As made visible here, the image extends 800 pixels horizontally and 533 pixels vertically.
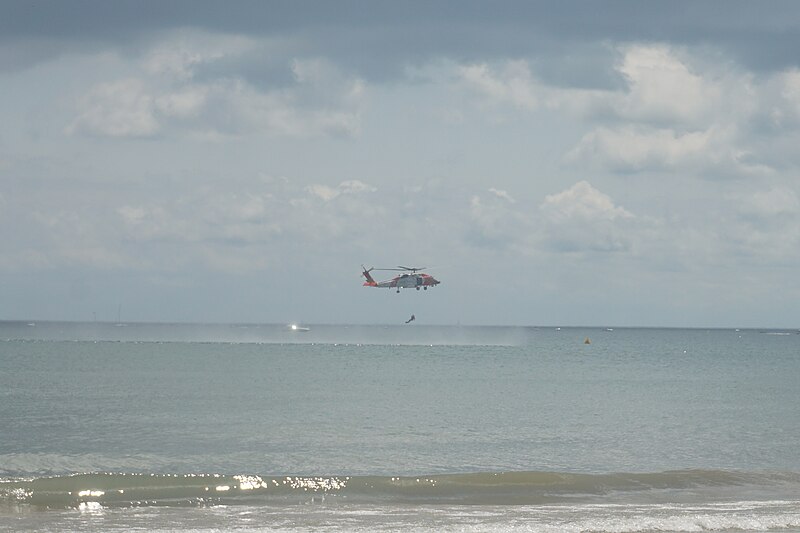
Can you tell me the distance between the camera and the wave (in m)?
33.2

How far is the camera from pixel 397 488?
117ft

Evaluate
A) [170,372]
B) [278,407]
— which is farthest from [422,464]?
[170,372]

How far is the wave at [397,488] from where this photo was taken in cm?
3325

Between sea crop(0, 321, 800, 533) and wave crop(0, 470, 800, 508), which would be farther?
wave crop(0, 470, 800, 508)

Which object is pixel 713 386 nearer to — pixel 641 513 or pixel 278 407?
pixel 278 407

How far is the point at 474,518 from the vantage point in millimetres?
29031

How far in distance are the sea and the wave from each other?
12cm

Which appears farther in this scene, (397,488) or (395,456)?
(395,456)

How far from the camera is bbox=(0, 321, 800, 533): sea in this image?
29.6m

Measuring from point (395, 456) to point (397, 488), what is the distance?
8450 mm

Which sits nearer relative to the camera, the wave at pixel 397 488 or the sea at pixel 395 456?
the sea at pixel 395 456

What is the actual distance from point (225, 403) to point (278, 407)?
16.4 feet

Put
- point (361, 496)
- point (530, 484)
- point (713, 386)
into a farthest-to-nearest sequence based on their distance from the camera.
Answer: point (713, 386)
point (530, 484)
point (361, 496)

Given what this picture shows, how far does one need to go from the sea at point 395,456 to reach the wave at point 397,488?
0.12m
